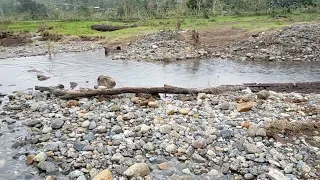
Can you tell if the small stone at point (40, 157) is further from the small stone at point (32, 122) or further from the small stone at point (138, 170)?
the small stone at point (32, 122)

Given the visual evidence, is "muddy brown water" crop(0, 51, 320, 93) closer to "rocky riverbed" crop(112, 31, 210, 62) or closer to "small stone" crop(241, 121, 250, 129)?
"rocky riverbed" crop(112, 31, 210, 62)

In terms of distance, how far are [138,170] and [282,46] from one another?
21.1 m

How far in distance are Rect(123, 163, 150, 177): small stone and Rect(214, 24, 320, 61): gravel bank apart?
17.6 metres

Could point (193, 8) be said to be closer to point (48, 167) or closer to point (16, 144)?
point (16, 144)

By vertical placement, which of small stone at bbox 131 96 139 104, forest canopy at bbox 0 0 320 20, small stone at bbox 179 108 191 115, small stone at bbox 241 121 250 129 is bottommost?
small stone at bbox 131 96 139 104

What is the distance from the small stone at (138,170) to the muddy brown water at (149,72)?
9309 mm

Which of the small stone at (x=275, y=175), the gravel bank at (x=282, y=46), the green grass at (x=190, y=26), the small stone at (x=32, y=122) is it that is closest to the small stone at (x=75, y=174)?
the small stone at (x=32, y=122)

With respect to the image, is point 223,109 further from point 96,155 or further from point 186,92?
point 96,155

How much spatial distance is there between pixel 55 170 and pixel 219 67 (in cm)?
1487

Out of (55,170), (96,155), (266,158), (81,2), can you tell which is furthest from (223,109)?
(81,2)

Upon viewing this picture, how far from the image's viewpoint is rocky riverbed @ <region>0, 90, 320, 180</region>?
7.42 meters

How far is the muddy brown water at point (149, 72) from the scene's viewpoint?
17.2 meters

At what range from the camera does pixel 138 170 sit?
23.8 ft

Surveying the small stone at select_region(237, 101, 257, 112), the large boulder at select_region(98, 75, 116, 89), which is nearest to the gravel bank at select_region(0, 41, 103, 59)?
the large boulder at select_region(98, 75, 116, 89)
